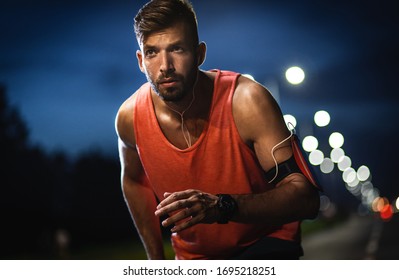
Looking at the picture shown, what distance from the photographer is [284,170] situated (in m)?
2.69

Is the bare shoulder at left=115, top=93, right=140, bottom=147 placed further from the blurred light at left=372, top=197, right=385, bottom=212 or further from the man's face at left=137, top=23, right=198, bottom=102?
the blurred light at left=372, top=197, right=385, bottom=212

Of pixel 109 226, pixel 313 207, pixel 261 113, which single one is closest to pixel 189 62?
pixel 261 113

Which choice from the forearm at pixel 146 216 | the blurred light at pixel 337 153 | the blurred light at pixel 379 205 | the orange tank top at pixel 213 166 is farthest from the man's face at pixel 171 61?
the blurred light at pixel 379 205

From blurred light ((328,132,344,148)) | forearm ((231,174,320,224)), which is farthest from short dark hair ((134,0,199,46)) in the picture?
blurred light ((328,132,344,148))

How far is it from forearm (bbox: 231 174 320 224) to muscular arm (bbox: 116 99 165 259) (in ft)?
2.30

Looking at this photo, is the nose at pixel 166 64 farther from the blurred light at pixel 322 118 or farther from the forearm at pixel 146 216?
the blurred light at pixel 322 118

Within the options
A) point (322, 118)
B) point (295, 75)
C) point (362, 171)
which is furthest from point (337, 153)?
point (362, 171)

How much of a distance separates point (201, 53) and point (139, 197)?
32.0 inches

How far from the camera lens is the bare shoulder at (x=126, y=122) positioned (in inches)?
117

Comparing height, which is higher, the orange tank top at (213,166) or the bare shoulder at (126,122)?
the bare shoulder at (126,122)

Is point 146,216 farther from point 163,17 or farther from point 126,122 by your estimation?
point 163,17

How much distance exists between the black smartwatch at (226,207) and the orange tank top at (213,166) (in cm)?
25

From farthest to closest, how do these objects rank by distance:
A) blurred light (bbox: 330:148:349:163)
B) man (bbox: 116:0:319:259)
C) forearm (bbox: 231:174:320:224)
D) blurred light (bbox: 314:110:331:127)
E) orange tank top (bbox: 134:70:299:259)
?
blurred light (bbox: 330:148:349:163) → blurred light (bbox: 314:110:331:127) → orange tank top (bbox: 134:70:299:259) → man (bbox: 116:0:319:259) → forearm (bbox: 231:174:320:224)

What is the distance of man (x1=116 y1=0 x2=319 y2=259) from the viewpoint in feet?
8.86
